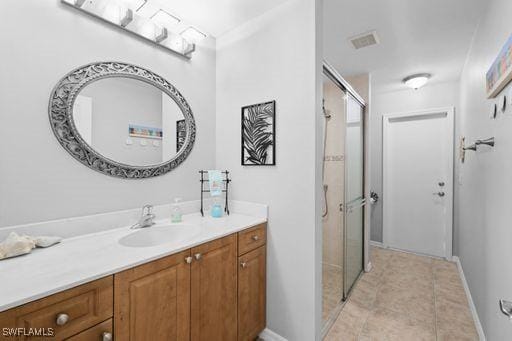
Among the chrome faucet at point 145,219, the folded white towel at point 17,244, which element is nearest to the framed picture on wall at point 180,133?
the chrome faucet at point 145,219

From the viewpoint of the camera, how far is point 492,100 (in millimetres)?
1456

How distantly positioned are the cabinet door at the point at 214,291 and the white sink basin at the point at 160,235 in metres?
0.20

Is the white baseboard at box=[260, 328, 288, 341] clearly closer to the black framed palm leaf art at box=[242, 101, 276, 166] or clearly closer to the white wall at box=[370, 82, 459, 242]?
the black framed palm leaf art at box=[242, 101, 276, 166]

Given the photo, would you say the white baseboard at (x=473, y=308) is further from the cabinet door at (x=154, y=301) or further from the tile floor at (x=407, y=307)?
the cabinet door at (x=154, y=301)

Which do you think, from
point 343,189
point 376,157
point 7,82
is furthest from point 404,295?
point 7,82

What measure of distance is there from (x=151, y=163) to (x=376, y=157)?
3442mm

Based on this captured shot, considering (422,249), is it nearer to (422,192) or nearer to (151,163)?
(422,192)

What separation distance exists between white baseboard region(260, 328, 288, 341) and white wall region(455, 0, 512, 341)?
126 centimetres

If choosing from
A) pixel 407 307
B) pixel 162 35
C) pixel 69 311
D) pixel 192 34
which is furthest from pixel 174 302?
pixel 407 307

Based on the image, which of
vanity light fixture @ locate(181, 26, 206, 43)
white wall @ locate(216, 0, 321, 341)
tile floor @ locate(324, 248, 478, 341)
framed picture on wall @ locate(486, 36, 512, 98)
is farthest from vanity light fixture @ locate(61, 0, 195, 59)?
tile floor @ locate(324, 248, 478, 341)

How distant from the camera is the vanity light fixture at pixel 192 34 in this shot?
175cm

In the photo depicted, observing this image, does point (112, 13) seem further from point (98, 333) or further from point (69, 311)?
point (98, 333)

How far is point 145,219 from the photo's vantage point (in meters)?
1.50

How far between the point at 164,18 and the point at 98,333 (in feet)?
6.33
